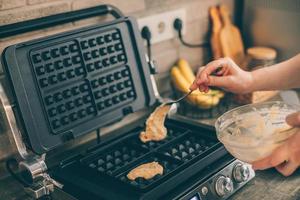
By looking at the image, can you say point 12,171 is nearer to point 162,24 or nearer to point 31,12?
point 31,12

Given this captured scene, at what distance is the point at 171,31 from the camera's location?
1.66 m

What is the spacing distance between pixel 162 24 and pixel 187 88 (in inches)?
10.8

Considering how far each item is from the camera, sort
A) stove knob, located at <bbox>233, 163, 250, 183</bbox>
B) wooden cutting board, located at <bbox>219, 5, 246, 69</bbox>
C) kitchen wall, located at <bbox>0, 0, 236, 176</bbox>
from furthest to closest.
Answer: wooden cutting board, located at <bbox>219, 5, 246, 69</bbox>, kitchen wall, located at <bbox>0, 0, 236, 176</bbox>, stove knob, located at <bbox>233, 163, 250, 183</bbox>

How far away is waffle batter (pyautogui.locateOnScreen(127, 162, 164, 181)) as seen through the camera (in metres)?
1.04

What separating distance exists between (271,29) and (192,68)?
39 cm

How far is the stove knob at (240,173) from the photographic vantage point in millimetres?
1095

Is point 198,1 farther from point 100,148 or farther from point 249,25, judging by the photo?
point 100,148

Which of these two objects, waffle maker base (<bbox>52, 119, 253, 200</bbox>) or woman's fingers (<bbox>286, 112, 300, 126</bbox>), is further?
waffle maker base (<bbox>52, 119, 253, 200</bbox>)

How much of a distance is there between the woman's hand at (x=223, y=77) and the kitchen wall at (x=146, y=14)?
0.43 meters

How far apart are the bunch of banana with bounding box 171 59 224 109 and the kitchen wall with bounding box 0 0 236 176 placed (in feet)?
0.18

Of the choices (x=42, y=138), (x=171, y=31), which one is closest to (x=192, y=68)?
(x=171, y=31)

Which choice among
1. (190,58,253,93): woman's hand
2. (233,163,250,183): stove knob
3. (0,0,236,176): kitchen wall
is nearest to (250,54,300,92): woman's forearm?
(190,58,253,93): woman's hand

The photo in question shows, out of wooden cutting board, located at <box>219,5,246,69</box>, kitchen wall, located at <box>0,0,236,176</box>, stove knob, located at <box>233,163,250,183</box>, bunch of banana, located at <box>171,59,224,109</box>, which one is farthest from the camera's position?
wooden cutting board, located at <box>219,5,246,69</box>

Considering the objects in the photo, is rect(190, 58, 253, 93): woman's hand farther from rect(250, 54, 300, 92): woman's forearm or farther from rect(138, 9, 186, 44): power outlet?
rect(138, 9, 186, 44): power outlet
